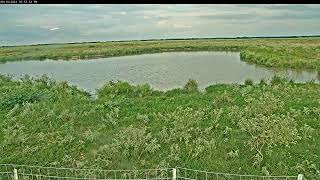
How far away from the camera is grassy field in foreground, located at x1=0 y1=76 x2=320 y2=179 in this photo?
397 inches

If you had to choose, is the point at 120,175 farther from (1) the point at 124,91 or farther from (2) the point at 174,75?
(2) the point at 174,75

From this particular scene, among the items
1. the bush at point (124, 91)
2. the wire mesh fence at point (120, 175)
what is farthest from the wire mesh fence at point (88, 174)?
the bush at point (124, 91)

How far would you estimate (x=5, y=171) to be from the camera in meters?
10.1

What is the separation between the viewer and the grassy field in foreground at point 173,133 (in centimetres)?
1009

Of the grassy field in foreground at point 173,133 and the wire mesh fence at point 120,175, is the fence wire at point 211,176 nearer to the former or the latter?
the wire mesh fence at point 120,175

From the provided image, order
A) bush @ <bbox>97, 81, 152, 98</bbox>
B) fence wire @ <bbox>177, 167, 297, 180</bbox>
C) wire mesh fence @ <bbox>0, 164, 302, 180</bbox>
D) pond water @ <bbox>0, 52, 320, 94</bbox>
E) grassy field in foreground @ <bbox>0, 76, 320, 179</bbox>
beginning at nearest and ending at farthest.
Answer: fence wire @ <bbox>177, 167, 297, 180</bbox> → wire mesh fence @ <bbox>0, 164, 302, 180</bbox> → grassy field in foreground @ <bbox>0, 76, 320, 179</bbox> → bush @ <bbox>97, 81, 152, 98</bbox> → pond water @ <bbox>0, 52, 320, 94</bbox>

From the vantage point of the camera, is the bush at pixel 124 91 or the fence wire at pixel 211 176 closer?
the fence wire at pixel 211 176

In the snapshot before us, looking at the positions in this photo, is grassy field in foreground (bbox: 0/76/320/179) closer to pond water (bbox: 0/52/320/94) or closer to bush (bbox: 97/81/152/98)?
bush (bbox: 97/81/152/98)

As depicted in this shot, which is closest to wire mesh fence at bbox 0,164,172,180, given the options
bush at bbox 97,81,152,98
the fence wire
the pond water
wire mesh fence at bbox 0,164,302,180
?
wire mesh fence at bbox 0,164,302,180

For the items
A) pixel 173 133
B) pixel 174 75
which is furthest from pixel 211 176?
pixel 174 75

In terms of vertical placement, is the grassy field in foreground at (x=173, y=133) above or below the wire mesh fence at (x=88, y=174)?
above

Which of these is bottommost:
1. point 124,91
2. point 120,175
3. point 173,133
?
point 120,175

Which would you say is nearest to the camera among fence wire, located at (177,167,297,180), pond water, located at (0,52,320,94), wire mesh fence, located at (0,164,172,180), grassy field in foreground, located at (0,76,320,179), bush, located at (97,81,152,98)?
fence wire, located at (177,167,297,180)

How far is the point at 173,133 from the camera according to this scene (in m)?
11.7
